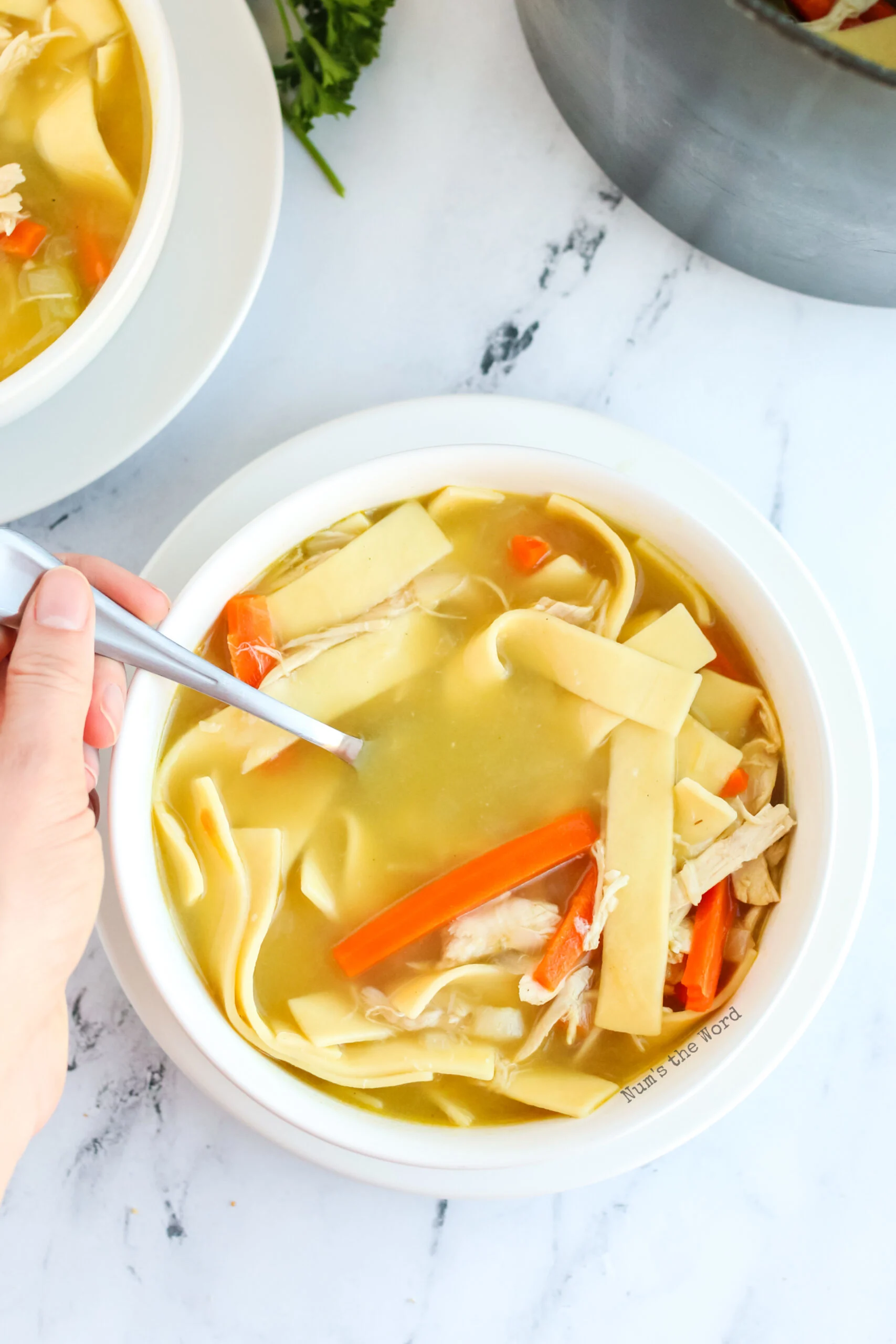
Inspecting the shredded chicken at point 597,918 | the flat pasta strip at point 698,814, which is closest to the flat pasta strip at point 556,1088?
the shredded chicken at point 597,918

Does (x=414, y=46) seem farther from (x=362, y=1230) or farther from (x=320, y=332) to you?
(x=362, y=1230)

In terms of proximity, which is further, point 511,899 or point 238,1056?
point 511,899

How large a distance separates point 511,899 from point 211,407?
1162 millimetres

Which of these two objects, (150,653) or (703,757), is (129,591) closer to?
(150,653)

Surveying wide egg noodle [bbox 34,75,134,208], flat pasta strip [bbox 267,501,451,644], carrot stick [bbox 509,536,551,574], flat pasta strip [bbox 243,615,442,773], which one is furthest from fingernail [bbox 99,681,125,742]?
wide egg noodle [bbox 34,75,134,208]

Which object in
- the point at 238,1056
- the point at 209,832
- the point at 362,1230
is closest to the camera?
the point at 238,1056

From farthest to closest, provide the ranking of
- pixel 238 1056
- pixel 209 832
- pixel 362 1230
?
pixel 362 1230
pixel 209 832
pixel 238 1056

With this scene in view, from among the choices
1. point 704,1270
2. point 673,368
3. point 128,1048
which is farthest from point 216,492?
point 704,1270

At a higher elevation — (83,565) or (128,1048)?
(83,565)

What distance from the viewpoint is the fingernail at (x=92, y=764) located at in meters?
1.92

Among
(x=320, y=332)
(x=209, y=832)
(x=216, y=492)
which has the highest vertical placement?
(x=320, y=332)

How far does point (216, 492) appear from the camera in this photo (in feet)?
6.21

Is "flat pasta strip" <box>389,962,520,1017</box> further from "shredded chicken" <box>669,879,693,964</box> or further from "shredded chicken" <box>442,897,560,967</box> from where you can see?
"shredded chicken" <box>669,879,693,964</box>

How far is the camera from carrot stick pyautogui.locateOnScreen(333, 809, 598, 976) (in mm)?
1781
